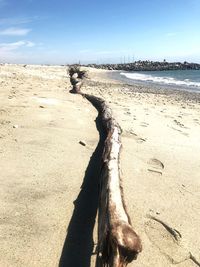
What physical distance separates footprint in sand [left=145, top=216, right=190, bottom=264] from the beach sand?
0.01 metres

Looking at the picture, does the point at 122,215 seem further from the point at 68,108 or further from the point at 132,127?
the point at 68,108

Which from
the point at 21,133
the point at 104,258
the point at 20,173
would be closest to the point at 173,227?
the point at 104,258

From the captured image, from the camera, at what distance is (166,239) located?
356 cm

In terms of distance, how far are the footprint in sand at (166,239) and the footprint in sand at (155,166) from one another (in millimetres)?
1512

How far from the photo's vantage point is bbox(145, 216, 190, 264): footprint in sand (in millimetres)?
3297

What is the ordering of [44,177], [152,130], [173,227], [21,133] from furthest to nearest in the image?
[152,130]
[21,133]
[44,177]
[173,227]

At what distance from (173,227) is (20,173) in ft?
7.36

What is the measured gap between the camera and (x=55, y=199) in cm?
411

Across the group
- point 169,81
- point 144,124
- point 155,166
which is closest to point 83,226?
point 155,166

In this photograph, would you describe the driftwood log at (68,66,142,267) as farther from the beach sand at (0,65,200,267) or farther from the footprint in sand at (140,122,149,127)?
the footprint in sand at (140,122,149,127)

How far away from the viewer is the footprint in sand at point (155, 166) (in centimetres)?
538

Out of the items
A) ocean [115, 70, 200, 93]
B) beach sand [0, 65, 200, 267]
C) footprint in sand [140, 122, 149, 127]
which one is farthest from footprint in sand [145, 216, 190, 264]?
ocean [115, 70, 200, 93]

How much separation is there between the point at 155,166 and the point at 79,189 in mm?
1678

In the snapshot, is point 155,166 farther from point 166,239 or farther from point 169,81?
point 169,81
